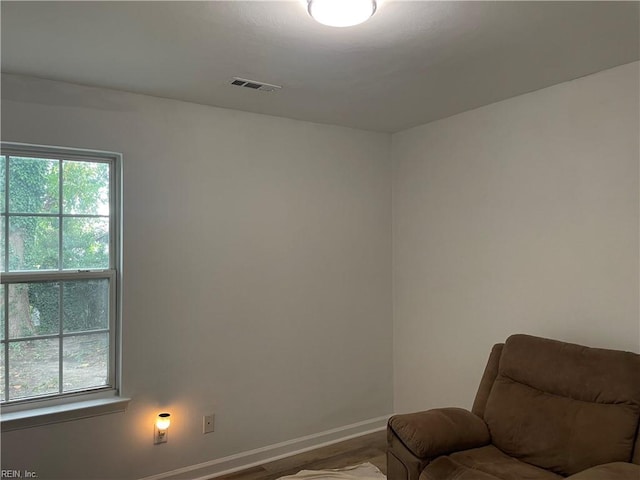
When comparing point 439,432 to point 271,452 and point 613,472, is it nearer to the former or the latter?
point 613,472

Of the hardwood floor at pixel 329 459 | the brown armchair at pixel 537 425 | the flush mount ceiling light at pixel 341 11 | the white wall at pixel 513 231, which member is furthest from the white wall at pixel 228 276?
the flush mount ceiling light at pixel 341 11

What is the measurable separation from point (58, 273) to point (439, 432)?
2.30 meters

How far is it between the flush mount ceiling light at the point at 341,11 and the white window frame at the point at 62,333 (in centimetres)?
172

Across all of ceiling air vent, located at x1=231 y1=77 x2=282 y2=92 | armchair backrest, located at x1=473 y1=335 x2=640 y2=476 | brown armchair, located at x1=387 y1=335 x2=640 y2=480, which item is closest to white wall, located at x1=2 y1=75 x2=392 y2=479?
ceiling air vent, located at x1=231 y1=77 x2=282 y2=92

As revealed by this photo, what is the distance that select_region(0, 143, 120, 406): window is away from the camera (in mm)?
2707

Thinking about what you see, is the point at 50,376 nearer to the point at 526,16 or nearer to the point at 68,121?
the point at 68,121

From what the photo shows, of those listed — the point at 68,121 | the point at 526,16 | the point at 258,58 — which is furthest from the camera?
the point at 68,121

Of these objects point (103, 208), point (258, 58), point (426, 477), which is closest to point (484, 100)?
point (258, 58)

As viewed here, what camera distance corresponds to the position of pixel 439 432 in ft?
7.97

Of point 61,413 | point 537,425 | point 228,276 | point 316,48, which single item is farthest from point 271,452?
point 316,48

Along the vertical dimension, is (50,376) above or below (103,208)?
below

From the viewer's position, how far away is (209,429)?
3.23 m

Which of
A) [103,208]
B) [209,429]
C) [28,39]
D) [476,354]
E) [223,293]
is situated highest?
[28,39]

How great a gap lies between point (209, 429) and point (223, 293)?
35.8 inches
